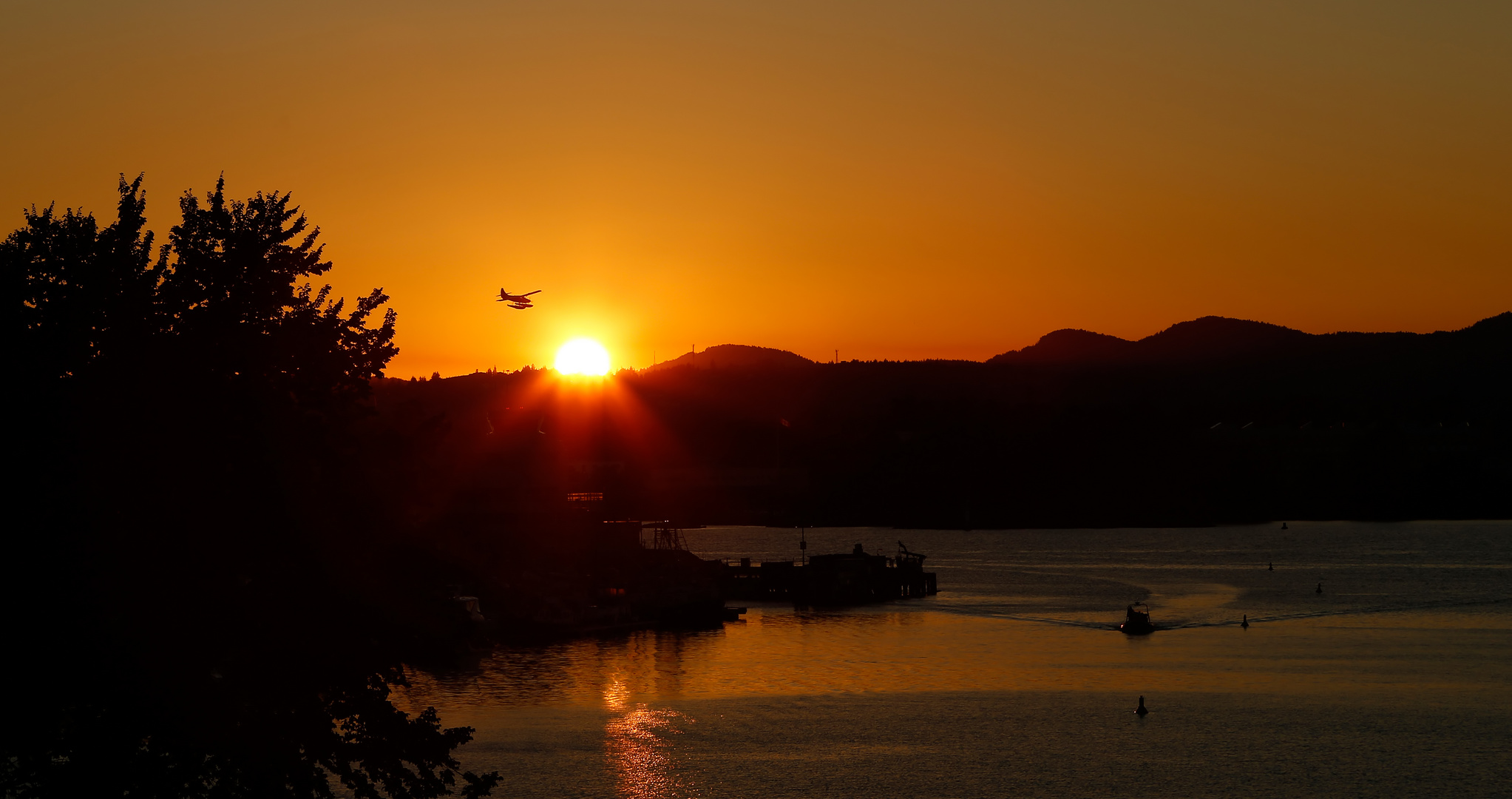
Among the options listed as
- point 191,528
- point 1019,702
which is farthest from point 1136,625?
point 191,528

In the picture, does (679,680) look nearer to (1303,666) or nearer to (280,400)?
(1303,666)

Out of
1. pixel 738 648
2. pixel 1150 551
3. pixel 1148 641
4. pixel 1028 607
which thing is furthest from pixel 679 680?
pixel 1150 551

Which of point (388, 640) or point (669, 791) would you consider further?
point (669, 791)

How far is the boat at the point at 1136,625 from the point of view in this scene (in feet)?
297

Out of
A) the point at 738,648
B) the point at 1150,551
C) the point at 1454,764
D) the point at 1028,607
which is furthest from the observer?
the point at 1150,551

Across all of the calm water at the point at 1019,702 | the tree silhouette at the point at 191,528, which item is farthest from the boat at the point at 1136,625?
the tree silhouette at the point at 191,528

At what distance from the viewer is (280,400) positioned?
19250 mm

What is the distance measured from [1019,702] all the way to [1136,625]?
28452 millimetres

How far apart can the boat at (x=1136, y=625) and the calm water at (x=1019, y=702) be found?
1.15 metres

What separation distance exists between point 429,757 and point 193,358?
669 centimetres

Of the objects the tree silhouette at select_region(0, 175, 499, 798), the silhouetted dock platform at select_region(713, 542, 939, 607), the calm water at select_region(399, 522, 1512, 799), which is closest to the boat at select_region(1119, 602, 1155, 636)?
the calm water at select_region(399, 522, 1512, 799)

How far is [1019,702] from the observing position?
65.7 metres

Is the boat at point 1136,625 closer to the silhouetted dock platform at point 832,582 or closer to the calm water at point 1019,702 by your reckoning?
the calm water at point 1019,702

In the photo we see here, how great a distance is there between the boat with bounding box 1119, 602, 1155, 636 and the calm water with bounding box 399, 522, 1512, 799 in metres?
1.15
